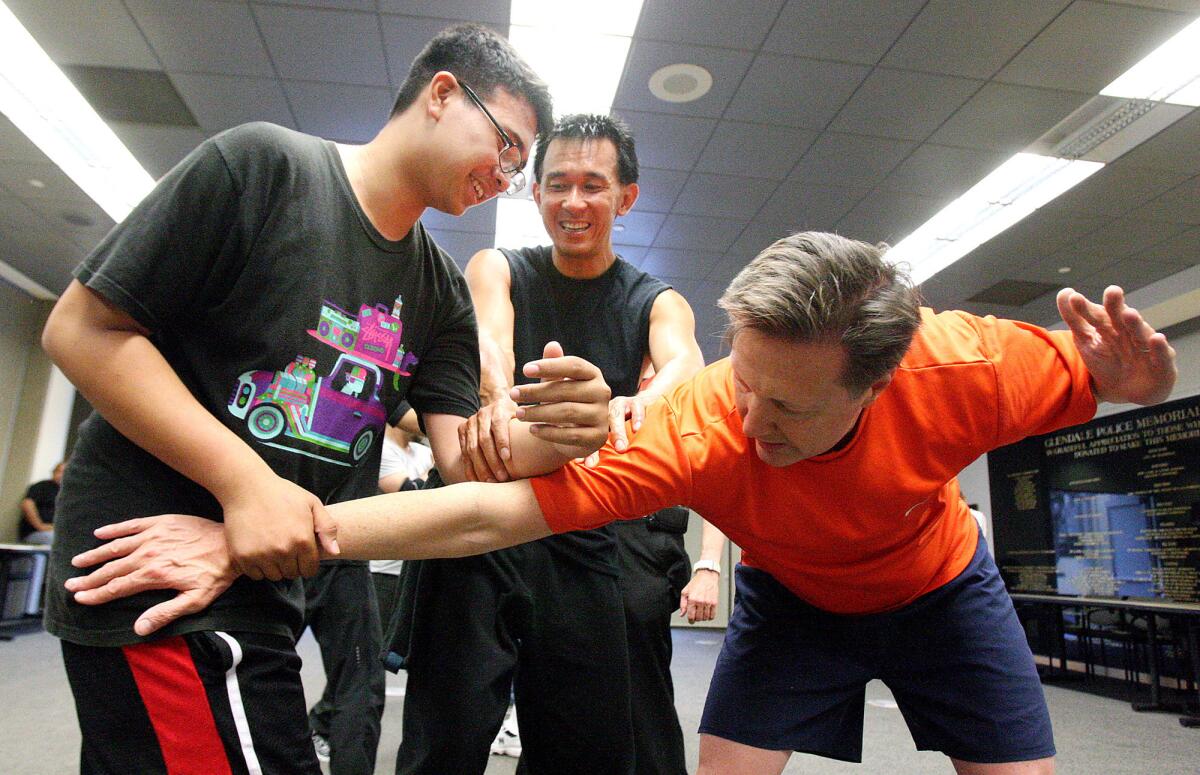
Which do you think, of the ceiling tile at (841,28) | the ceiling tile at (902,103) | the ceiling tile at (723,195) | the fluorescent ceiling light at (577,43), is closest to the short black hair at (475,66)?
the fluorescent ceiling light at (577,43)

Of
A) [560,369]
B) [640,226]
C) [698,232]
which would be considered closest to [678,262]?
[698,232]

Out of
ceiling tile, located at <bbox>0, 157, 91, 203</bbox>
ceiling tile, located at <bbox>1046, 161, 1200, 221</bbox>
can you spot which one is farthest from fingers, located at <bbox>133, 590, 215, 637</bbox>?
ceiling tile, located at <bbox>0, 157, 91, 203</bbox>

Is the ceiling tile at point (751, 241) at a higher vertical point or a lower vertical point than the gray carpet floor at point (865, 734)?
higher

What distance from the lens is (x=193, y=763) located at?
874mm

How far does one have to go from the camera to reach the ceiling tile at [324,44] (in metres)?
4.00

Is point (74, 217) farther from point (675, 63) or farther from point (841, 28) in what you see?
point (841, 28)

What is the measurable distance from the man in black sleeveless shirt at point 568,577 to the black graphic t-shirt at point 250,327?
0.26 metres

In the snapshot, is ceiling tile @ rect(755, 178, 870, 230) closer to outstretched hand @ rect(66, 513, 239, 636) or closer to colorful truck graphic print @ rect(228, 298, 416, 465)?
colorful truck graphic print @ rect(228, 298, 416, 465)

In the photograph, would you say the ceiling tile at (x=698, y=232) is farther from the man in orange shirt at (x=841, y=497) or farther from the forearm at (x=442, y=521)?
the forearm at (x=442, y=521)

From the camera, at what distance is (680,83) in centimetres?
444

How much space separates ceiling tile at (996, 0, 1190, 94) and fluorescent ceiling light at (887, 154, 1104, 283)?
860 mm

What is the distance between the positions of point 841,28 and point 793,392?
339cm

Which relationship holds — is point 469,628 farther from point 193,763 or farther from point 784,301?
point 784,301

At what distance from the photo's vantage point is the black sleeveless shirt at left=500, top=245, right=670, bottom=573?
5.89 ft
